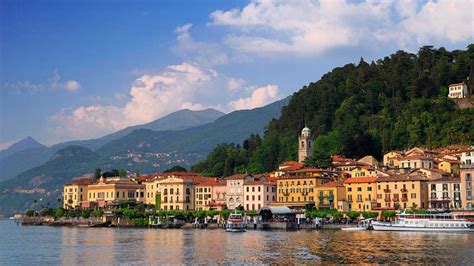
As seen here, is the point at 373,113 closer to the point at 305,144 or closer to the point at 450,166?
the point at 305,144

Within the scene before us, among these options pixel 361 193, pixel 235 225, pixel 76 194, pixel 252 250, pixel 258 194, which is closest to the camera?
pixel 252 250

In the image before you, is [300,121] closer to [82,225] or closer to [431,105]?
[431,105]

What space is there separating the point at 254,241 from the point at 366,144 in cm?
5957

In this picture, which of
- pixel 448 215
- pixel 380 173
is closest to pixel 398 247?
pixel 448 215

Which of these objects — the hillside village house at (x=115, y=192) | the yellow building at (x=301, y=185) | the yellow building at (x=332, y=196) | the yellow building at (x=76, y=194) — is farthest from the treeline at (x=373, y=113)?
the yellow building at (x=76, y=194)

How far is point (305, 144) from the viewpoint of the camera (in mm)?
135000

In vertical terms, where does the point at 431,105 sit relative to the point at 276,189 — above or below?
above

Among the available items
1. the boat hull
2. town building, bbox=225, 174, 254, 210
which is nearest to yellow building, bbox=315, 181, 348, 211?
town building, bbox=225, 174, 254, 210

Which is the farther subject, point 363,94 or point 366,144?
point 363,94

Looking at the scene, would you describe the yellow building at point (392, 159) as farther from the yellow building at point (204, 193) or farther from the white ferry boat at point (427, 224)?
the yellow building at point (204, 193)

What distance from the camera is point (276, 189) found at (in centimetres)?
11581

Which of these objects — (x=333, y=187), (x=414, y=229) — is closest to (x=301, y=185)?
(x=333, y=187)

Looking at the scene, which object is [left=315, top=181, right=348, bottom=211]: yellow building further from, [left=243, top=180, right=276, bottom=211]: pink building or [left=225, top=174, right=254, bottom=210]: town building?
[left=225, top=174, right=254, bottom=210]: town building

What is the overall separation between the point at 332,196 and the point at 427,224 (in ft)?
73.8
